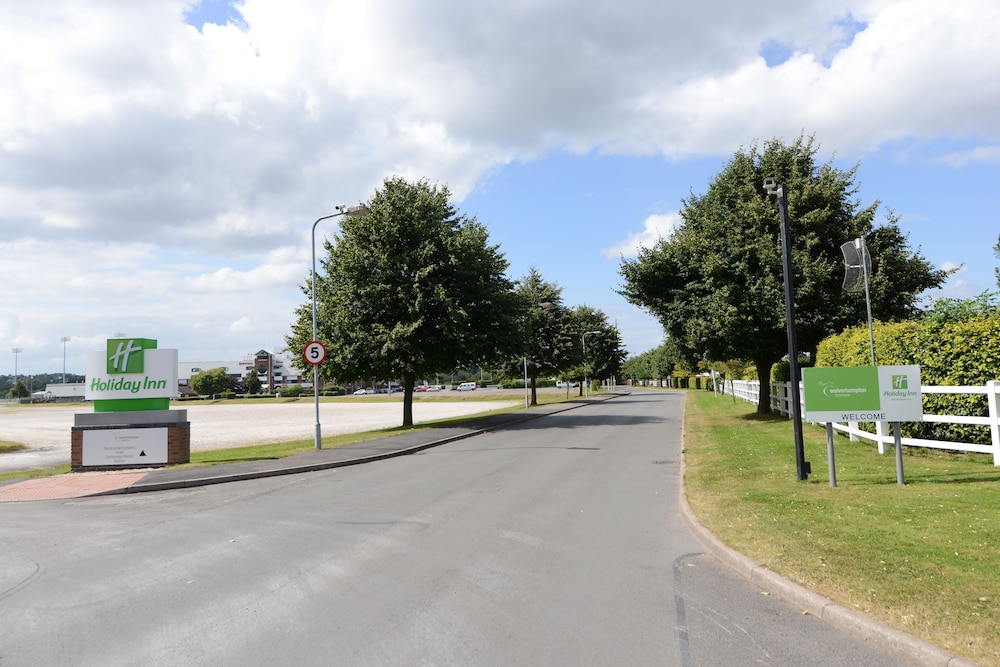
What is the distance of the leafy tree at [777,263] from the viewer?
22.8 m

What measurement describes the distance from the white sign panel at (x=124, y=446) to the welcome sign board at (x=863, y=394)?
50.1ft

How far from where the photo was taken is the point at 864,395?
9867 mm

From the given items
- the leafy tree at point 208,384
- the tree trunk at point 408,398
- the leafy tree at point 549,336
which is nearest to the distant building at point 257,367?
the leafy tree at point 208,384

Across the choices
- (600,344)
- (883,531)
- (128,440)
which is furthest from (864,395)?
(600,344)

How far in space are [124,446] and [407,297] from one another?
12.1 meters

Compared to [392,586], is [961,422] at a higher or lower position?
higher

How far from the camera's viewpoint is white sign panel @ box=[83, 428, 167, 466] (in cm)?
1675

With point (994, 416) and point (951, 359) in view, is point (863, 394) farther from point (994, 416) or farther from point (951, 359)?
point (951, 359)

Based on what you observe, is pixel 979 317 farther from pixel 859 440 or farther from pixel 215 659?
pixel 215 659

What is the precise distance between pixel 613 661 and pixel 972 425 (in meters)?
11.2

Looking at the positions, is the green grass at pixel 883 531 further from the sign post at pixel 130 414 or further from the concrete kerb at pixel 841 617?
the sign post at pixel 130 414

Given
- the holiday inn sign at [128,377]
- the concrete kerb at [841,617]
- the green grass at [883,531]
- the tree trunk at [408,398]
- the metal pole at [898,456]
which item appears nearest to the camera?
the concrete kerb at [841,617]

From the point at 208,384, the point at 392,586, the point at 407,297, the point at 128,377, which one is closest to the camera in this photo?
the point at 392,586

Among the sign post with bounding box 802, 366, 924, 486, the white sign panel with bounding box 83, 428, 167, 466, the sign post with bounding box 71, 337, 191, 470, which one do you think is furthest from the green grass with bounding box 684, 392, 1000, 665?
the white sign panel with bounding box 83, 428, 167, 466
